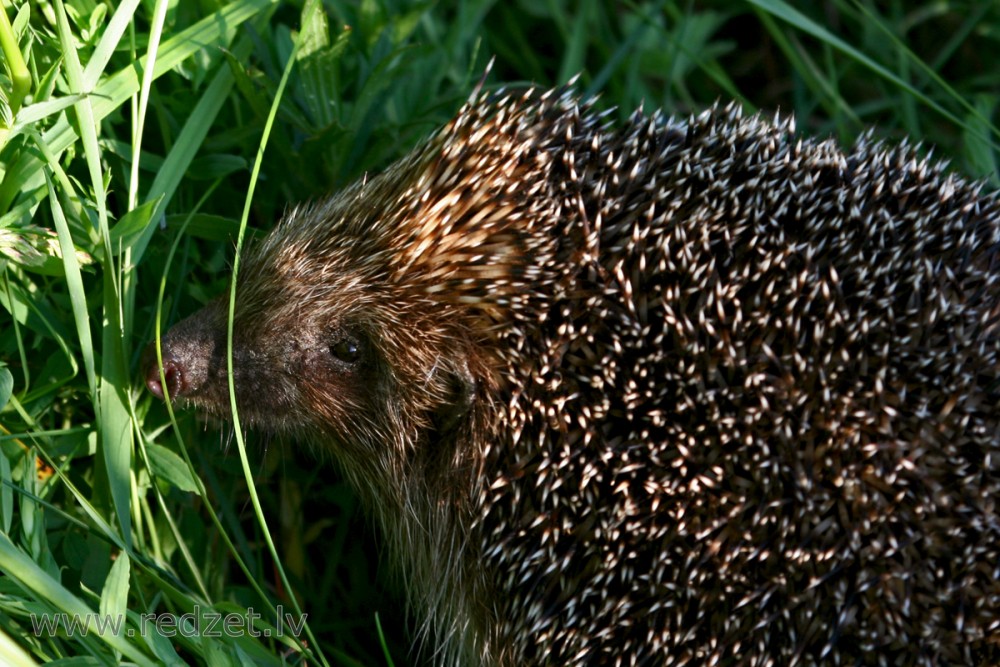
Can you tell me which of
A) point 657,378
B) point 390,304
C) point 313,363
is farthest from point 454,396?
point 657,378

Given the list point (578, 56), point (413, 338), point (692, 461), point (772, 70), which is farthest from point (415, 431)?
point (772, 70)

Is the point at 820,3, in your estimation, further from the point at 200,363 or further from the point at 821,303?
the point at 200,363

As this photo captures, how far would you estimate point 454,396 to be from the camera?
2.98 metres

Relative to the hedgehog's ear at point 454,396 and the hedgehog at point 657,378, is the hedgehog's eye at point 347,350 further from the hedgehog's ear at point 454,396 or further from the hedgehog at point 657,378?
the hedgehog's ear at point 454,396

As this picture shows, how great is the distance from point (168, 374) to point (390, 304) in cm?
65

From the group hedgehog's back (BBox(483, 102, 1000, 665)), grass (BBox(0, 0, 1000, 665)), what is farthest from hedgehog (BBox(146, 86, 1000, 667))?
grass (BBox(0, 0, 1000, 665))

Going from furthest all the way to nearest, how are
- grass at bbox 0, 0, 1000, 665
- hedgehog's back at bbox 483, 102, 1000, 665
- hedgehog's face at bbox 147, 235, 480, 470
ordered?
hedgehog's face at bbox 147, 235, 480, 470 < grass at bbox 0, 0, 1000, 665 < hedgehog's back at bbox 483, 102, 1000, 665

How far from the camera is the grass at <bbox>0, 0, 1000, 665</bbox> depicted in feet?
9.19

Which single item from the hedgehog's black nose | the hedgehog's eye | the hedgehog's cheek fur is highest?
the hedgehog's eye

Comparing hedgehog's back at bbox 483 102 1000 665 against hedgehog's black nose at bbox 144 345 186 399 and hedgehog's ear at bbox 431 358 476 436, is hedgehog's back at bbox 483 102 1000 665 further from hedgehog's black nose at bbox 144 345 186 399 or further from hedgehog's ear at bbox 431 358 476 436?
hedgehog's black nose at bbox 144 345 186 399

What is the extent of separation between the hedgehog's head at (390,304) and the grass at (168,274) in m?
0.23

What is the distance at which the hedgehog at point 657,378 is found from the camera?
2455 millimetres

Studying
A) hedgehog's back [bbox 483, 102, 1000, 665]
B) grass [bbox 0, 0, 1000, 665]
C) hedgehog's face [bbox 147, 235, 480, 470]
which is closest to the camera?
hedgehog's back [bbox 483, 102, 1000, 665]

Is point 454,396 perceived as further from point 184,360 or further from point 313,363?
point 184,360
